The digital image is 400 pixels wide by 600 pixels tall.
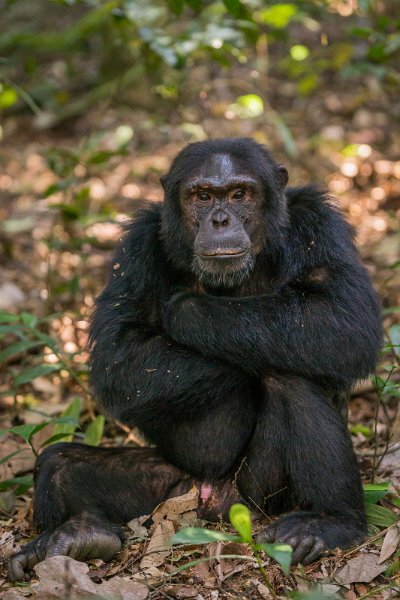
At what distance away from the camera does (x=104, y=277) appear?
32.4 ft

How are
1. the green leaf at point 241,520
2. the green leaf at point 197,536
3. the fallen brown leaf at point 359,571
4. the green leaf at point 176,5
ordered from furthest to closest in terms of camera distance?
the green leaf at point 176,5 → the fallen brown leaf at point 359,571 → the green leaf at point 241,520 → the green leaf at point 197,536

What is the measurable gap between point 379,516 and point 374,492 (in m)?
0.19

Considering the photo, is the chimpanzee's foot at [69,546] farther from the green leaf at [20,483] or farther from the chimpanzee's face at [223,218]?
the chimpanzee's face at [223,218]

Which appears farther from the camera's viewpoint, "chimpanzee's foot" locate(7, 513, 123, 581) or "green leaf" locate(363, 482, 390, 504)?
"green leaf" locate(363, 482, 390, 504)

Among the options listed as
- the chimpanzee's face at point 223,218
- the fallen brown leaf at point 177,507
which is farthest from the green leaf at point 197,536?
the chimpanzee's face at point 223,218

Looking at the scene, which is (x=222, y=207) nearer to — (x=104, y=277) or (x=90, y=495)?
(x=90, y=495)

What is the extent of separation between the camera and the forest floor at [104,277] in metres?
4.75

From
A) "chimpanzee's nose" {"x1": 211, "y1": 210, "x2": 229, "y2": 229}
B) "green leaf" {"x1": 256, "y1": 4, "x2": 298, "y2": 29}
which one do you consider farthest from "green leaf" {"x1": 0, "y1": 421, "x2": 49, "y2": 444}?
"green leaf" {"x1": 256, "y1": 4, "x2": 298, "y2": 29}

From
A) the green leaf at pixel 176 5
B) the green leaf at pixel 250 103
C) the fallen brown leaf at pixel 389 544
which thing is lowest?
the fallen brown leaf at pixel 389 544

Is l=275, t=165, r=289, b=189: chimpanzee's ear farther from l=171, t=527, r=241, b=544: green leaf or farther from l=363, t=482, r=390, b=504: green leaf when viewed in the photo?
l=171, t=527, r=241, b=544: green leaf

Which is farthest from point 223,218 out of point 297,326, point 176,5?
point 176,5

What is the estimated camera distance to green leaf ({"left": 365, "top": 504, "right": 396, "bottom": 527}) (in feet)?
17.4

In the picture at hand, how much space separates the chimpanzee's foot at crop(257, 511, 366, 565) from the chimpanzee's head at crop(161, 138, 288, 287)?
5.31 feet

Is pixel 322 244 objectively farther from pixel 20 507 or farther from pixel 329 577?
pixel 20 507
